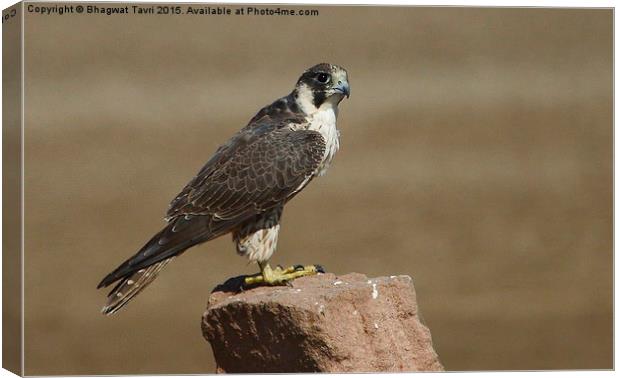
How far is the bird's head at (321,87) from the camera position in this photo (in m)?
9.41

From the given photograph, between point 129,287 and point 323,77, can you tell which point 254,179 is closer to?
point 323,77

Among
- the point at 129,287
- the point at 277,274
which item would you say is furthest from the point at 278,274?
the point at 129,287

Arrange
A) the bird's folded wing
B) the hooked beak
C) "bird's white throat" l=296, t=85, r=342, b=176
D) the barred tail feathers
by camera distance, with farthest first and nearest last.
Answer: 1. "bird's white throat" l=296, t=85, r=342, b=176
2. the hooked beak
3. the bird's folded wing
4. the barred tail feathers

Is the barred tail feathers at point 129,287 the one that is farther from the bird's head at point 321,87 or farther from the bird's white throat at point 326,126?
the bird's head at point 321,87

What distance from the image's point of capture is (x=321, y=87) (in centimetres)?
945

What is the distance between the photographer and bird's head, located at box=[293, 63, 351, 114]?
9.41 metres

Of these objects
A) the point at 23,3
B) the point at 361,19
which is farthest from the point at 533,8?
the point at 23,3

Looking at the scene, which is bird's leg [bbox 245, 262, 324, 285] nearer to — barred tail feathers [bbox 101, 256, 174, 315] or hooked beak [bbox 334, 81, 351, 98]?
barred tail feathers [bbox 101, 256, 174, 315]

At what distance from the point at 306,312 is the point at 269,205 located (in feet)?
2.98

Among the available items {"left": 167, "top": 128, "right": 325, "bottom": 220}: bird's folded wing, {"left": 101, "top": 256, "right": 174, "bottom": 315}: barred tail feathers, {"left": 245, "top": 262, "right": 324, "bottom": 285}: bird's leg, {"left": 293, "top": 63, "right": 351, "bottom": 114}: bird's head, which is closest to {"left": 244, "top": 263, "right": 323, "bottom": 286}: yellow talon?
{"left": 245, "top": 262, "right": 324, "bottom": 285}: bird's leg

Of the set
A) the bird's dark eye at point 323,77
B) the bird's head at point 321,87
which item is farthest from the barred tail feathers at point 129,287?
the bird's dark eye at point 323,77

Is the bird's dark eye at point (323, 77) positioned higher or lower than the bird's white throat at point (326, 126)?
higher

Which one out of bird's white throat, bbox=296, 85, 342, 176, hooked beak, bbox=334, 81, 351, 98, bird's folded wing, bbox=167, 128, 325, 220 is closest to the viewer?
bird's folded wing, bbox=167, 128, 325, 220

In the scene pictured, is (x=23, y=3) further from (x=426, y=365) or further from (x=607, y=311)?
(x=607, y=311)
